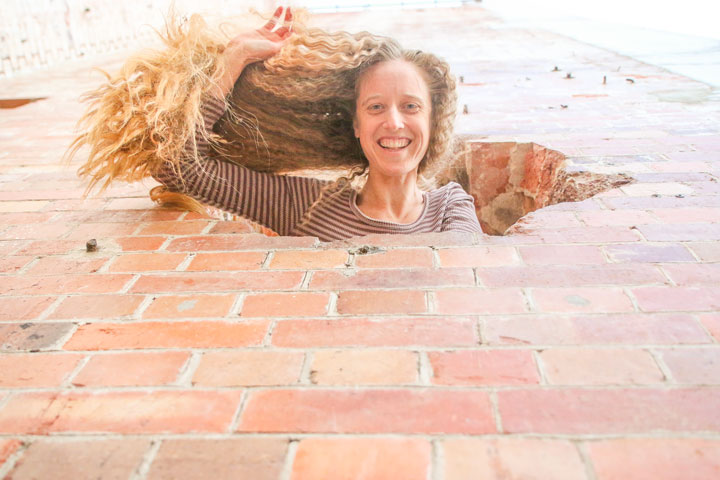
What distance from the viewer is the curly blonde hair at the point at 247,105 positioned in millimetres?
1853

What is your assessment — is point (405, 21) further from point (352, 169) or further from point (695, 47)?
point (352, 169)

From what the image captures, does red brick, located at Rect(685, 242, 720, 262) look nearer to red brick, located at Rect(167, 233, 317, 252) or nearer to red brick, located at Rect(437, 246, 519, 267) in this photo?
red brick, located at Rect(437, 246, 519, 267)

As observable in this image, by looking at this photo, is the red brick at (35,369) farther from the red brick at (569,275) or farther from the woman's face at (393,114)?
the woman's face at (393,114)

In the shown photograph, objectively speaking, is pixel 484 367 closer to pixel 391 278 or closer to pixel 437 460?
pixel 437 460

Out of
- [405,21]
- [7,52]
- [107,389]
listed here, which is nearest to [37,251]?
[107,389]

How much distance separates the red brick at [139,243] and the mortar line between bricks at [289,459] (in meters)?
0.88

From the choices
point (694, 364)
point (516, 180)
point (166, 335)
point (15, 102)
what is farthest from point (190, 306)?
point (15, 102)

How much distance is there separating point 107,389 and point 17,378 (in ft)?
0.63

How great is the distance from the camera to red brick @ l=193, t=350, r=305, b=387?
103cm

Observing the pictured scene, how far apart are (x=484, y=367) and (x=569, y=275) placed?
411 millimetres

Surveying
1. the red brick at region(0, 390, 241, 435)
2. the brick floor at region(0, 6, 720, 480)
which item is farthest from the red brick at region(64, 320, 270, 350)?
the red brick at region(0, 390, 241, 435)

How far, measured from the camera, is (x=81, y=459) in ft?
2.90

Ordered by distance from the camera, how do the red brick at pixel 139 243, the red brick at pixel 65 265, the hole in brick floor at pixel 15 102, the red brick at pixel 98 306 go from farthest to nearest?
the hole in brick floor at pixel 15 102, the red brick at pixel 139 243, the red brick at pixel 65 265, the red brick at pixel 98 306

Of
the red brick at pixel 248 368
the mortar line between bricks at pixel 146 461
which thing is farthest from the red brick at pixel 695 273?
the mortar line between bricks at pixel 146 461
